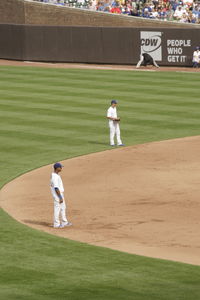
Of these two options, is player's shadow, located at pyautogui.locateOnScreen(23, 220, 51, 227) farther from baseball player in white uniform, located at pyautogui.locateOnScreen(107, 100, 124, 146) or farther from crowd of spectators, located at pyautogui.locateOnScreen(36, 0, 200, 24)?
crowd of spectators, located at pyautogui.locateOnScreen(36, 0, 200, 24)

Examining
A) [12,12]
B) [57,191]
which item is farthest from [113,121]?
[12,12]

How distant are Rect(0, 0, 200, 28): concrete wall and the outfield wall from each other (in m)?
3.79

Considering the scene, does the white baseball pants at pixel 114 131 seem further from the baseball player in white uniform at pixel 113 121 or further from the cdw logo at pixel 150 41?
the cdw logo at pixel 150 41

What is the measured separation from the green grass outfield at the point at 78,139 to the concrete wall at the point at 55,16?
8921mm

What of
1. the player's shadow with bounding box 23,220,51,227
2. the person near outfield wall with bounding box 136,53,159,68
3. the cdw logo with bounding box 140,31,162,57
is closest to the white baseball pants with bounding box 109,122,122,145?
the player's shadow with bounding box 23,220,51,227

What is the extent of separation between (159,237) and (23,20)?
162ft

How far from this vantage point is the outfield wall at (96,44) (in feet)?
180

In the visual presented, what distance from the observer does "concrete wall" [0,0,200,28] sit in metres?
61.0

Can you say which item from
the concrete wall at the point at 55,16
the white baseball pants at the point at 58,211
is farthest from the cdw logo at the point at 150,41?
the white baseball pants at the point at 58,211

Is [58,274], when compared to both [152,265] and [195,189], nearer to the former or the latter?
[152,265]

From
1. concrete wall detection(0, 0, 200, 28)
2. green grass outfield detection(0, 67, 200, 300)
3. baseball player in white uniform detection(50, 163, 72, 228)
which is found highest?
concrete wall detection(0, 0, 200, 28)

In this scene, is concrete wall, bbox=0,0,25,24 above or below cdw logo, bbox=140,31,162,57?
above

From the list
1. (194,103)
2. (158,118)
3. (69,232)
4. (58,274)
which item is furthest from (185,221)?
(194,103)

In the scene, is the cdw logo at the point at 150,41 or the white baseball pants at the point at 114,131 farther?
the cdw logo at the point at 150,41
